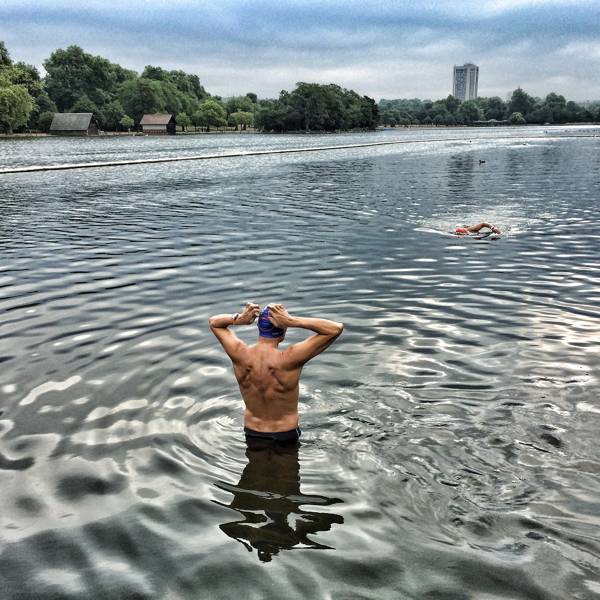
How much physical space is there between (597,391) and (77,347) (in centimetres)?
805

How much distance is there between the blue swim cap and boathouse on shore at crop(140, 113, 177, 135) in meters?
171

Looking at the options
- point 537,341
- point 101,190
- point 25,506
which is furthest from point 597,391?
point 101,190

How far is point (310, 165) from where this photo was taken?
53219 mm

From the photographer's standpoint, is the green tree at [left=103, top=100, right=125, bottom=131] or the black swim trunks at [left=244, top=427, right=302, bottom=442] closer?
the black swim trunks at [left=244, top=427, right=302, bottom=442]

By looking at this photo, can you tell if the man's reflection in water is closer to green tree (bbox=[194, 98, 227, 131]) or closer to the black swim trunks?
the black swim trunks

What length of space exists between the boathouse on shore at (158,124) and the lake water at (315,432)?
158261mm

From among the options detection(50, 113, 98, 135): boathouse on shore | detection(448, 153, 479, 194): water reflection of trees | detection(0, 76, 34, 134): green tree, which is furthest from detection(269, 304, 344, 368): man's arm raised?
detection(50, 113, 98, 135): boathouse on shore

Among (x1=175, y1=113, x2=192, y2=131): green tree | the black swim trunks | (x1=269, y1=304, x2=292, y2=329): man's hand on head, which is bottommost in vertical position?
the black swim trunks

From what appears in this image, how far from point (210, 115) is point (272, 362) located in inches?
7606

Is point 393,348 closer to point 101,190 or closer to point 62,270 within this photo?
point 62,270

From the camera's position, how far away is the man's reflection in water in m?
5.35

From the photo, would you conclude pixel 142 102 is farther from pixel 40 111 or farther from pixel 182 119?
pixel 40 111

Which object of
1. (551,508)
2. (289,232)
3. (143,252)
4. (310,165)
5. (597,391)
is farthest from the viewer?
(310,165)

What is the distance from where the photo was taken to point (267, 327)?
632cm
